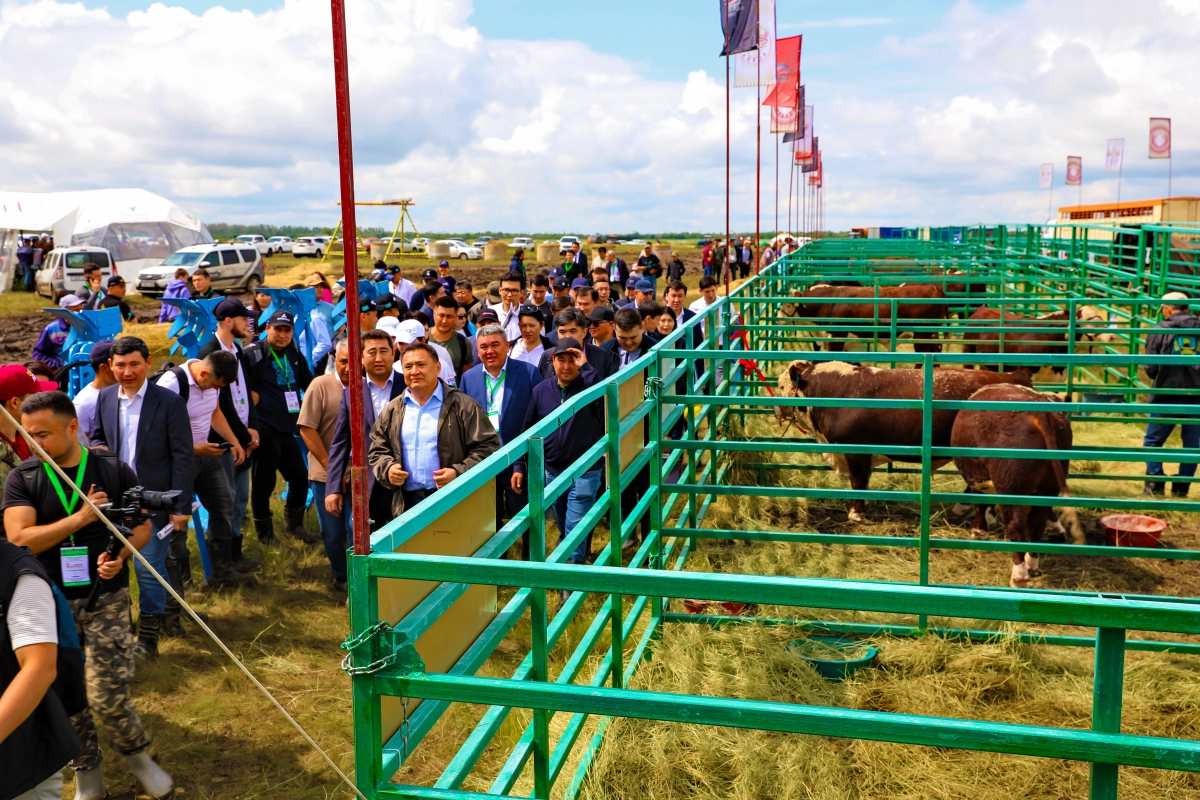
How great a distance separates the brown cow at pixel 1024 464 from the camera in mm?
6469

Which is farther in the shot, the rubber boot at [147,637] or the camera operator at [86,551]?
the rubber boot at [147,637]

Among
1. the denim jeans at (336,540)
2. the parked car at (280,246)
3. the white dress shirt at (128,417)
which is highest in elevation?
the parked car at (280,246)

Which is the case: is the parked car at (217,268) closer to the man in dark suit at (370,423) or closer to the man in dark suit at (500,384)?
the man in dark suit at (500,384)

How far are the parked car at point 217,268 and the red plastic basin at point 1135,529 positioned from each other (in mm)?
28270

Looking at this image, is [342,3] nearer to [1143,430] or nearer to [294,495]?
[294,495]

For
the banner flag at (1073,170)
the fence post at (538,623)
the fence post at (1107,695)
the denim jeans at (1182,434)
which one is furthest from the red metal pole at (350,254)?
the banner flag at (1073,170)

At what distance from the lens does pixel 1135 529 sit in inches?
270

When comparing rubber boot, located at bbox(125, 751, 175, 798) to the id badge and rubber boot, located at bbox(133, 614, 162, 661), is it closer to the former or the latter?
the id badge

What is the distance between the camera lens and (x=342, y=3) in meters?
2.15

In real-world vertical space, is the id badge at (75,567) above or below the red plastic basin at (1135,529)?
above

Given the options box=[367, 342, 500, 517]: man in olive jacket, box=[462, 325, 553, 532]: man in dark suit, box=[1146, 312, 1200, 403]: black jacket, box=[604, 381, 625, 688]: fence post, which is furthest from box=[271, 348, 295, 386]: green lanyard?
box=[1146, 312, 1200, 403]: black jacket

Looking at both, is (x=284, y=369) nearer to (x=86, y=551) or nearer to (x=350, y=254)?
(x=86, y=551)

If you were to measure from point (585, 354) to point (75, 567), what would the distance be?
360 centimetres

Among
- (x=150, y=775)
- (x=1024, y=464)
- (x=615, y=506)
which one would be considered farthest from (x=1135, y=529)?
(x=150, y=775)
